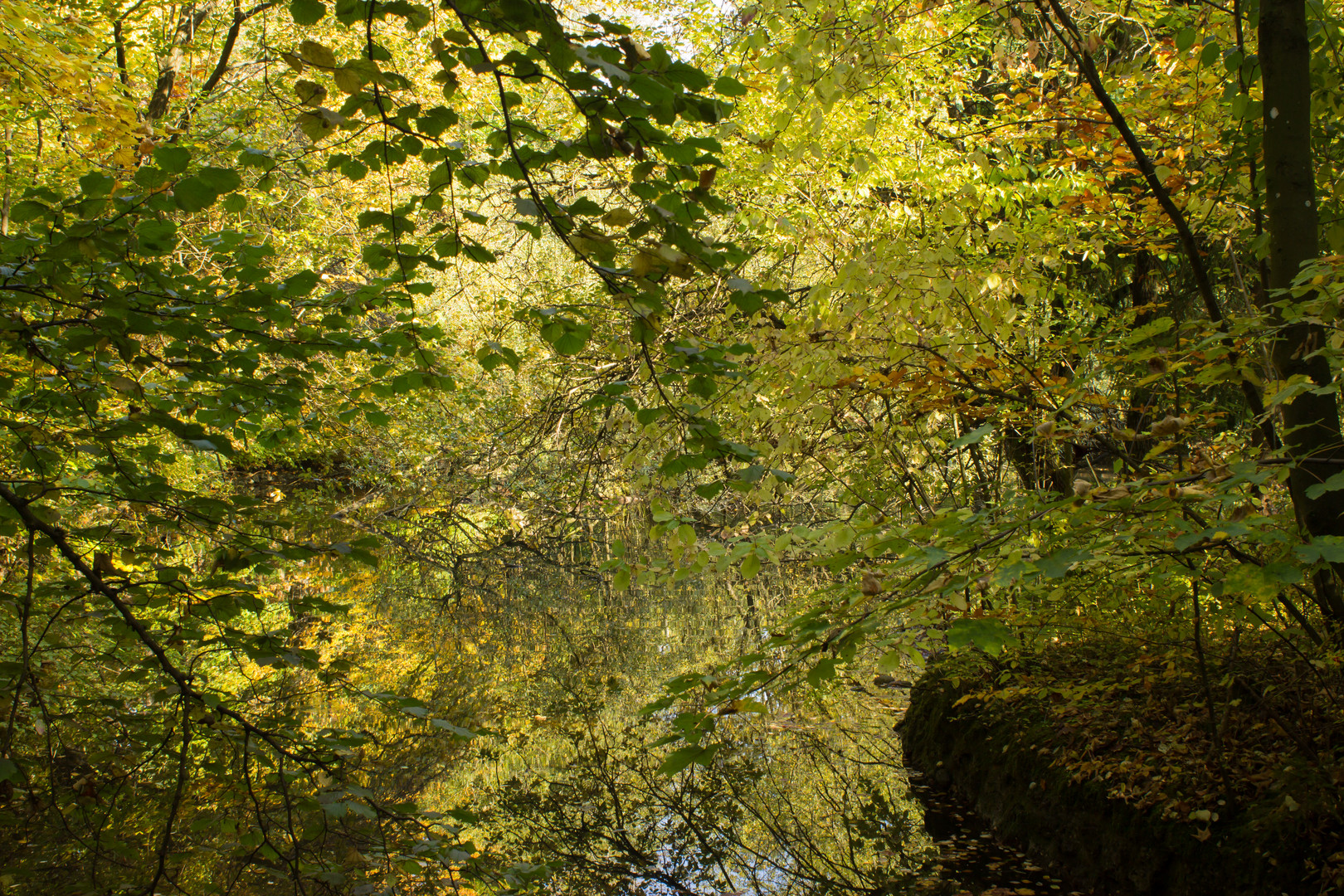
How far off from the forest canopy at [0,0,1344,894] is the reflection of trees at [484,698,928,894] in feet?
1.16

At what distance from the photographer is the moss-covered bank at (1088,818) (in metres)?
3.17

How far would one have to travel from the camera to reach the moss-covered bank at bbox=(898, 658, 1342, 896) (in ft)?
10.4

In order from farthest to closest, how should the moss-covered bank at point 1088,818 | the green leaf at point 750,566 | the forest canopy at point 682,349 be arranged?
the moss-covered bank at point 1088,818 → the green leaf at point 750,566 → the forest canopy at point 682,349

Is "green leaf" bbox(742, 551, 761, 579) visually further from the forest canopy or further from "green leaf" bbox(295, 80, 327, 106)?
"green leaf" bbox(295, 80, 327, 106)

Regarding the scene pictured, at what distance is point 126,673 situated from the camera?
2.58 meters

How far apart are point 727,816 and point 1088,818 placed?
2.36 meters

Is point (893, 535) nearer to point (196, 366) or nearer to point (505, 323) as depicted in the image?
point (196, 366)

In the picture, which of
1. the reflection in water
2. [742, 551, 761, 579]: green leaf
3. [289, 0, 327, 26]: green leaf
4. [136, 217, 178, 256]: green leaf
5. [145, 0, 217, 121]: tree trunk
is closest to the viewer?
[289, 0, 327, 26]: green leaf

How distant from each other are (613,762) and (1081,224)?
523 centimetres

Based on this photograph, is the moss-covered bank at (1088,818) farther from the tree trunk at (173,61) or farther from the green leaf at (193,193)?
the tree trunk at (173,61)

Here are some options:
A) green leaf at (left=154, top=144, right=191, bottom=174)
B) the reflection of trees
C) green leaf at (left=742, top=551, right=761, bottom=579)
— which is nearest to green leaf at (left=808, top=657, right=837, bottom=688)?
green leaf at (left=742, top=551, right=761, bottom=579)

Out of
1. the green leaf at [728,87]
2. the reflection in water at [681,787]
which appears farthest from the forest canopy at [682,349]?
the reflection in water at [681,787]

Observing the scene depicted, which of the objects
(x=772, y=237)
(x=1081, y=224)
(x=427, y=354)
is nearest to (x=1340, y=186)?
(x=1081, y=224)

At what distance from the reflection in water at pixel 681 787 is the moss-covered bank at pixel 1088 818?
24 centimetres
